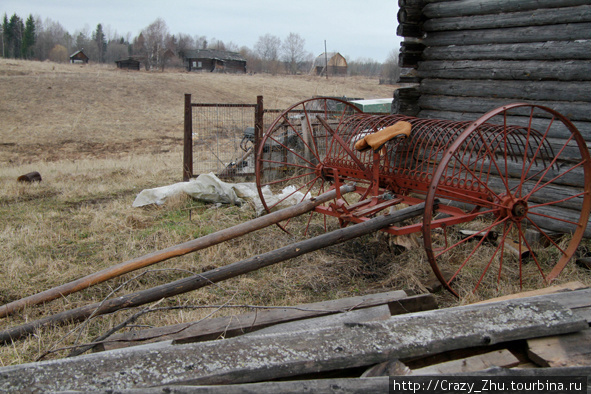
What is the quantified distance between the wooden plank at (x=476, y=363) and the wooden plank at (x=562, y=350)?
11 cm

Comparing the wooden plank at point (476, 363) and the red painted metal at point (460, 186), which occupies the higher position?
the red painted metal at point (460, 186)

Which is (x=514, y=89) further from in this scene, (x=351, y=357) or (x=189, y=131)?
(x=189, y=131)

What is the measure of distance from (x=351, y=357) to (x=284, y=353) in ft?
0.96

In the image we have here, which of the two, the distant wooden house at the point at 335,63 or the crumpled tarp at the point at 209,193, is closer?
the crumpled tarp at the point at 209,193

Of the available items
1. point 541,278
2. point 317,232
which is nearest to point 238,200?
point 317,232

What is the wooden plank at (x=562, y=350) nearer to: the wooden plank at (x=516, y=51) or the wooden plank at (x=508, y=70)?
the wooden plank at (x=508, y=70)

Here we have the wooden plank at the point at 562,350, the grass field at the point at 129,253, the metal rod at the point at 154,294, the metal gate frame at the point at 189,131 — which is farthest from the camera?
the metal gate frame at the point at 189,131

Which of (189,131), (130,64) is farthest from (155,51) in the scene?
(189,131)

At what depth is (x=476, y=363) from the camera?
203cm

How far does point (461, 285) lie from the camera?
12.5 ft

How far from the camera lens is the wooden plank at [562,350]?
6.70ft

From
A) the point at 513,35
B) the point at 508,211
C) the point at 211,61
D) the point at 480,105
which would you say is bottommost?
the point at 508,211

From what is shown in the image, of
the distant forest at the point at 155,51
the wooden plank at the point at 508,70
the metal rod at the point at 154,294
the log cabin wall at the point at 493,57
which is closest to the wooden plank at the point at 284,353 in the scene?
the metal rod at the point at 154,294

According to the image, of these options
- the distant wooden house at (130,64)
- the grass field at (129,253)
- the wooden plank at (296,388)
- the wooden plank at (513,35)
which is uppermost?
the distant wooden house at (130,64)
